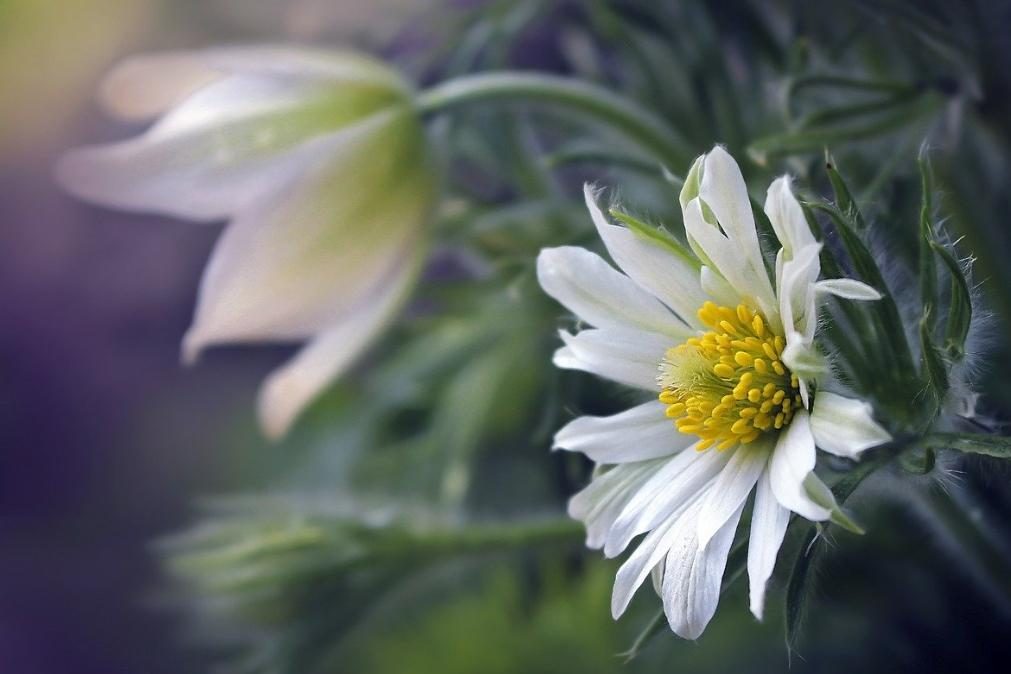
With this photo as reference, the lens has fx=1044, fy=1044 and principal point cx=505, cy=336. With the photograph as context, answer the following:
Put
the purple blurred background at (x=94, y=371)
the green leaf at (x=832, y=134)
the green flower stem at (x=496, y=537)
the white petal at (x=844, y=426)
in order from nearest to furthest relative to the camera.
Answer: the white petal at (x=844, y=426), the green leaf at (x=832, y=134), the green flower stem at (x=496, y=537), the purple blurred background at (x=94, y=371)

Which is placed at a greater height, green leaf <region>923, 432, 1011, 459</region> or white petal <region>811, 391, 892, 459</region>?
white petal <region>811, 391, 892, 459</region>

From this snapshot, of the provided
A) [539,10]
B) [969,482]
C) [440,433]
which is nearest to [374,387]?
[440,433]

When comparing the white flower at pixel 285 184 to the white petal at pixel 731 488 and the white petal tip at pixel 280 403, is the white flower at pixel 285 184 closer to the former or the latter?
the white petal tip at pixel 280 403

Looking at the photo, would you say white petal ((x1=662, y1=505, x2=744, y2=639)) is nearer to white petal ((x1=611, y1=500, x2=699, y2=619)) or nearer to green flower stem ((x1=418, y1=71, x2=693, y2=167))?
white petal ((x1=611, y1=500, x2=699, y2=619))

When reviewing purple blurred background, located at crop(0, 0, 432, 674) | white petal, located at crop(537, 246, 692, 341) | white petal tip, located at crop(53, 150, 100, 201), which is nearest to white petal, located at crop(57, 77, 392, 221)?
white petal tip, located at crop(53, 150, 100, 201)

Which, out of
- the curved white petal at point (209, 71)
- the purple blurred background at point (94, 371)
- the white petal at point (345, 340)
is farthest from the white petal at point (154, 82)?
the purple blurred background at point (94, 371)
